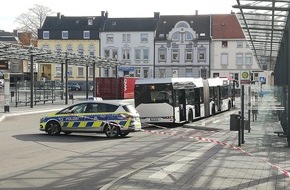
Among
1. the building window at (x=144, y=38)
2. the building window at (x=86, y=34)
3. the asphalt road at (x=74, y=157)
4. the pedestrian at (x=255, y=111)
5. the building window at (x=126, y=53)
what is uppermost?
the building window at (x=86, y=34)

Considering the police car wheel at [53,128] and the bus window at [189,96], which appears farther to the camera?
the bus window at [189,96]

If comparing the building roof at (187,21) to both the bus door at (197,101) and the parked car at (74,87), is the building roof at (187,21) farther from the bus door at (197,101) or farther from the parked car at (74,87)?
the bus door at (197,101)

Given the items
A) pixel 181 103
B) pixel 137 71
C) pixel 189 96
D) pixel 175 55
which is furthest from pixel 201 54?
pixel 181 103

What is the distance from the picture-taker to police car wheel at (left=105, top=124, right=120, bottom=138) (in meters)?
19.2

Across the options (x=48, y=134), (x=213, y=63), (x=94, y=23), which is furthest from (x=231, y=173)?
(x=94, y=23)

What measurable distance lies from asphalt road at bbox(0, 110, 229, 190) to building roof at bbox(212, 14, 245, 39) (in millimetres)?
68676

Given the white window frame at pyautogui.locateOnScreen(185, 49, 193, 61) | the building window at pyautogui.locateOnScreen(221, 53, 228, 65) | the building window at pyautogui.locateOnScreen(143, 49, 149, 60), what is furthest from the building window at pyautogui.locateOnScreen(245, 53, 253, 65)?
the building window at pyautogui.locateOnScreen(143, 49, 149, 60)

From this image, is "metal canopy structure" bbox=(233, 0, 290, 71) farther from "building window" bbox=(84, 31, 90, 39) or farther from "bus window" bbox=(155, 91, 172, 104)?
"building window" bbox=(84, 31, 90, 39)

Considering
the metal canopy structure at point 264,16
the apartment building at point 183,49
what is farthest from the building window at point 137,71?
the metal canopy structure at point 264,16

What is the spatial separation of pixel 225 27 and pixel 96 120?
72686 millimetres

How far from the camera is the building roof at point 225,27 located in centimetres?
8725

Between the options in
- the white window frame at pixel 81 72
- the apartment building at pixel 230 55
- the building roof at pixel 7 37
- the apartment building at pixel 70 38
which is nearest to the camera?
the apartment building at pixel 230 55

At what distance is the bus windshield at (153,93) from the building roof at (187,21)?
206ft

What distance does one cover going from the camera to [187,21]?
90375mm
